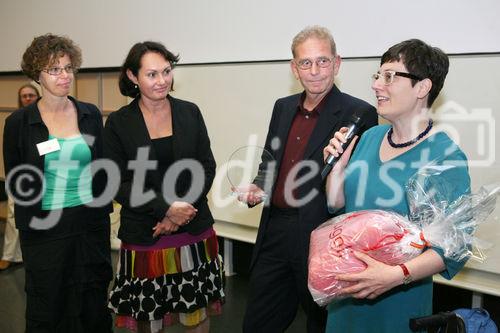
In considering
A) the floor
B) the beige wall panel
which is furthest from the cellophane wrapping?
the beige wall panel

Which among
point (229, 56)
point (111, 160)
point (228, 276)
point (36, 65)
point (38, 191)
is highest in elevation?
point (229, 56)

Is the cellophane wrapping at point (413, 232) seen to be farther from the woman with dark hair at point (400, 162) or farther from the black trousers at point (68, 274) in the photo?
the black trousers at point (68, 274)

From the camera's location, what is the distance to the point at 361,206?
1501mm

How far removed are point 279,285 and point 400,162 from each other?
89 centimetres

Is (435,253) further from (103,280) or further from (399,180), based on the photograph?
(103,280)

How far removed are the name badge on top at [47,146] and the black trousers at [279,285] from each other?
1117 mm

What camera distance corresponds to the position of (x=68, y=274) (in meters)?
2.45

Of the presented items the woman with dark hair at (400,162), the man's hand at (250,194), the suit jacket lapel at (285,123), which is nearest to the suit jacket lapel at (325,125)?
the suit jacket lapel at (285,123)

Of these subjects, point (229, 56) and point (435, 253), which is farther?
point (229, 56)

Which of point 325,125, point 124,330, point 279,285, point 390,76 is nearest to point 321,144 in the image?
point 325,125

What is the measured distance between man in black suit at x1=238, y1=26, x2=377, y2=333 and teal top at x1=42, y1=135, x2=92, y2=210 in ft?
3.19

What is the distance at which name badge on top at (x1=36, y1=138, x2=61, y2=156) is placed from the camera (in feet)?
7.53

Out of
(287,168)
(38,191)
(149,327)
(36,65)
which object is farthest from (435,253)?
(36,65)

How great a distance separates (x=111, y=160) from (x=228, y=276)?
85.0 inches
